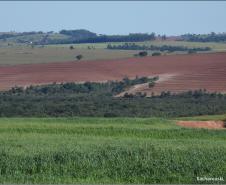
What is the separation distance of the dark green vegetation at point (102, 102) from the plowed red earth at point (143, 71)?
46.6 inches

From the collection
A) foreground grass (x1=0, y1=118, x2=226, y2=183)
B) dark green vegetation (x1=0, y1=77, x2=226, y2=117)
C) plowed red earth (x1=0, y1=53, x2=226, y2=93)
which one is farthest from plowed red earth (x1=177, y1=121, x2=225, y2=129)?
plowed red earth (x1=0, y1=53, x2=226, y2=93)

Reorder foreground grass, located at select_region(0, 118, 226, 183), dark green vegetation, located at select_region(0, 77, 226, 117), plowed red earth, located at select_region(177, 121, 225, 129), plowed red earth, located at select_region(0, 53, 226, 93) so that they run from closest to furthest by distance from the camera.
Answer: foreground grass, located at select_region(0, 118, 226, 183) → plowed red earth, located at select_region(177, 121, 225, 129) → dark green vegetation, located at select_region(0, 77, 226, 117) → plowed red earth, located at select_region(0, 53, 226, 93)

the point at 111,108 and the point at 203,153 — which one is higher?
the point at 203,153

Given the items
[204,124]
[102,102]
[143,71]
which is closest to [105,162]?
[204,124]

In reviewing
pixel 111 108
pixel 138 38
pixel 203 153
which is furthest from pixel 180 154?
pixel 138 38

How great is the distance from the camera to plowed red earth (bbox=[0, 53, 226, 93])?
57812mm

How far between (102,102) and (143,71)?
1536cm

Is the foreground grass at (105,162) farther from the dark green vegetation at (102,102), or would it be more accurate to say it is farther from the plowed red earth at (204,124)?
the dark green vegetation at (102,102)

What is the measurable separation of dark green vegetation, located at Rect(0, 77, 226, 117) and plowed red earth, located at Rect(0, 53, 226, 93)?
118cm

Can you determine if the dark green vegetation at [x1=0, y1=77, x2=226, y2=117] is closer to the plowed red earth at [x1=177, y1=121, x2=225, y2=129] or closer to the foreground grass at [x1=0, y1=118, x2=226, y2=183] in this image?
the plowed red earth at [x1=177, y1=121, x2=225, y2=129]

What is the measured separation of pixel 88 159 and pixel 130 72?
1863 inches

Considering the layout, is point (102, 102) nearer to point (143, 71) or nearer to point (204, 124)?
point (143, 71)

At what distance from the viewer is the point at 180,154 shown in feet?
62.8

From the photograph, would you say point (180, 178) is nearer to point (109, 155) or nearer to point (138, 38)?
point (109, 155)
